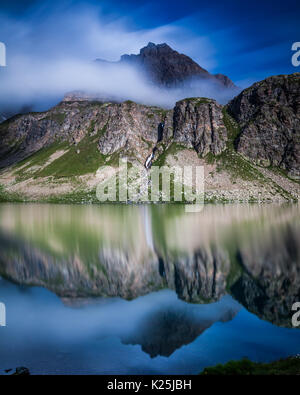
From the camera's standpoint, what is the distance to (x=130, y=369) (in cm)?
2142

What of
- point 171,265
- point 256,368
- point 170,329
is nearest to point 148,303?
point 170,329

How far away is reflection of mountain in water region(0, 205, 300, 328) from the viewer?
3478 cm

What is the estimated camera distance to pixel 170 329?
27.4 m

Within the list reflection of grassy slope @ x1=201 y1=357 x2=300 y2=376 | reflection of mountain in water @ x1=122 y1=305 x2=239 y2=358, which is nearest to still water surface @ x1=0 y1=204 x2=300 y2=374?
reflection of mountain in water @ x1=122 y1=305 x2=239 y2=358

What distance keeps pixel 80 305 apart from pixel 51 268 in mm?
15786

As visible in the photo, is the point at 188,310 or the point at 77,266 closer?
the point at 188,310

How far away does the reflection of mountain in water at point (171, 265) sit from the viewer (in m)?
34.8

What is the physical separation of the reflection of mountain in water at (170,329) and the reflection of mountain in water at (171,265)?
0.27 meters

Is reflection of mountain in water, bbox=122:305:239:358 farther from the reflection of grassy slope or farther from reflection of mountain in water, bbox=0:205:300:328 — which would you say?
the reflection of grassy slope

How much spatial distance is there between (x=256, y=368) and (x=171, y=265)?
27674 mm

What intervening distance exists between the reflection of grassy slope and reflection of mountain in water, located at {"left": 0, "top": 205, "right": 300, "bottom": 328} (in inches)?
260

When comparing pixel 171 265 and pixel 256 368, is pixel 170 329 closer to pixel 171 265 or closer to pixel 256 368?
pixel 256 368

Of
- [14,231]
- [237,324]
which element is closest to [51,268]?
[237,324]

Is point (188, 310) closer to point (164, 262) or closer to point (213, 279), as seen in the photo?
point (213, 279)
